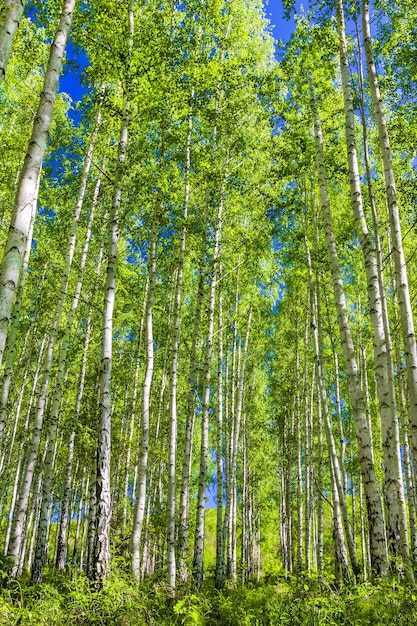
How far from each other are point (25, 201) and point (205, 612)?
6.09 meters

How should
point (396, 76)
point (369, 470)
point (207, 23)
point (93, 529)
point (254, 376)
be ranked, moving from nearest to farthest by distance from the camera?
point (369, 470) → point (93, 529) → point (396, 76) → point (207, 23) → point (254, 376)

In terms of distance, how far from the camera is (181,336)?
18.2 metres

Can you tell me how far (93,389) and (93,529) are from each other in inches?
408

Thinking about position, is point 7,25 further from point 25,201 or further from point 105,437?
point 105,437

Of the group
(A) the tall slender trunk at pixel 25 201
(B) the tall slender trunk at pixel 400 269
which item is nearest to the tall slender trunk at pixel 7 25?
(A) the tall slender trunk at pixel 25 201

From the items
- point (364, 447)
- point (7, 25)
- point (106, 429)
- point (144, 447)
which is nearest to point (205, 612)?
point (144, 447)

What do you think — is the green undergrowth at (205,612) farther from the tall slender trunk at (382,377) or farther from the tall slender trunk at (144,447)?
the tall slender trunk at (144,447)

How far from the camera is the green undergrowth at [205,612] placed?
433 centimetres

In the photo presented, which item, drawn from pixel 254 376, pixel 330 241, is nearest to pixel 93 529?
pixel 330 241

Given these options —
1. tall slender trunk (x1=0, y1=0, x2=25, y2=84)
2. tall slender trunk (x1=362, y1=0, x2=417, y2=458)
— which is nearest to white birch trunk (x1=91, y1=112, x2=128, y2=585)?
tall slender trunk (x1=0, y1=0, x2=25, y2=84)

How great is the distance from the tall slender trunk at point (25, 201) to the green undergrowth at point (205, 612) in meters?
3.23

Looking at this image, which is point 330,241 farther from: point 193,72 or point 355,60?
point 193,72

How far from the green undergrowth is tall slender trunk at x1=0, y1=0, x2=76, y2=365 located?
3.23 metres

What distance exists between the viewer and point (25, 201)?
3727mm
